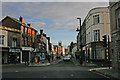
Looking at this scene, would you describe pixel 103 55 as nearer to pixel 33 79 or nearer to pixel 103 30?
pixel 103 30

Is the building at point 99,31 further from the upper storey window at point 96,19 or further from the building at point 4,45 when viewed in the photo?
the building at point 4,45

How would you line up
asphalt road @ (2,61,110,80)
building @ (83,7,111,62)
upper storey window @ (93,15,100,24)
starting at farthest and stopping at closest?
upper storey window @ (93,15,100,24)
building @ (83,7,111,62)
asphalt road @ (2,61,110,80)

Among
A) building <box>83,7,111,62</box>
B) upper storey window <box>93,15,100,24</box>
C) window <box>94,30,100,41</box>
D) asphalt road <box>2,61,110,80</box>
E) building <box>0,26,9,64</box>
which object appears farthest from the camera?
building <box>0,26,9,64</box>

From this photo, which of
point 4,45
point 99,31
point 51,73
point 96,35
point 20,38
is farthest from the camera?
point 20,38

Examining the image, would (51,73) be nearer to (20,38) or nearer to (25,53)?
(20,38)

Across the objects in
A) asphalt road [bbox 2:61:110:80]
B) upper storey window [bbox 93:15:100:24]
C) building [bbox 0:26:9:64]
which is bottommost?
asphalt road [bbox 2:61:110:80]

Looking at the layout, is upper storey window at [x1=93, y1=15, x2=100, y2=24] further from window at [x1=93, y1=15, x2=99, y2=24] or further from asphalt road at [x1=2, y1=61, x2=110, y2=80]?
asphalt road at [x1=2, y1=61, x2=110, y2=80]

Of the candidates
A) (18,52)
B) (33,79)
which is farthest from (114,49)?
(18,52)

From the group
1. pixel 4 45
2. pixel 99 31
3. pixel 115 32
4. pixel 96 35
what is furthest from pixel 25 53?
pixel 115 32

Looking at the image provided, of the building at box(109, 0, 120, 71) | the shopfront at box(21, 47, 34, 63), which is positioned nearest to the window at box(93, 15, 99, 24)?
the building at box(109, 0, 120, 71)

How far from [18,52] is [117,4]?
87.4 feet

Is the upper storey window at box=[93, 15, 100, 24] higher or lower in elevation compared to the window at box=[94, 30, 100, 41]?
higher

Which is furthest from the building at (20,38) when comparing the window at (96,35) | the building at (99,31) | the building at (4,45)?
the window at (96,35)

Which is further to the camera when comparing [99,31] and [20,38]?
[20,38]
